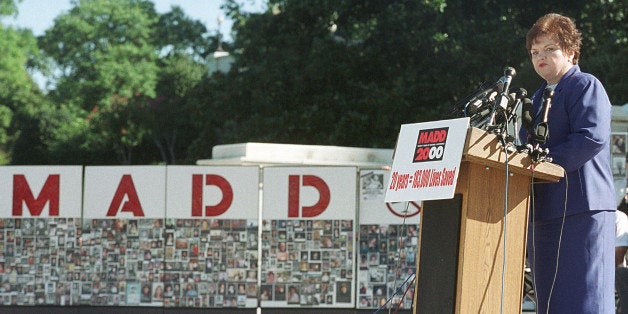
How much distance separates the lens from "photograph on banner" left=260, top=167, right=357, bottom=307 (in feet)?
36.2

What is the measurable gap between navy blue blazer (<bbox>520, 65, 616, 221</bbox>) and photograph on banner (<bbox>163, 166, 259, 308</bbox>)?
22.2 ft

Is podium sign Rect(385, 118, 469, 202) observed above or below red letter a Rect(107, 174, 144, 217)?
above

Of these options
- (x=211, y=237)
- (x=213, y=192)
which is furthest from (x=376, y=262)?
(x=213, y=192)

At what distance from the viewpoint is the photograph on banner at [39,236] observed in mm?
11289

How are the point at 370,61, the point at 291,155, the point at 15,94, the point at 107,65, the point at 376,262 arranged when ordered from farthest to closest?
the point at 107,65 → the point at 15,94 → the point at 370,61 → the point at 291,155 → the point at 376,262

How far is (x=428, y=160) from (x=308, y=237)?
22.9 feet

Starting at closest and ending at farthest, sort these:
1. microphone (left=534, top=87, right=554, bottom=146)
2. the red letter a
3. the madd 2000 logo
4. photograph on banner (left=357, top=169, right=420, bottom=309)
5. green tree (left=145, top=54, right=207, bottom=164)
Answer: the madd 2000 logo → microphone (left=534, top=87, right=554, bottom=146) → photograph on banner (left=357, top=169, right=420, bottom=309) → the red letter a → green tree (left=145, top=54, right=207, bottom=164)

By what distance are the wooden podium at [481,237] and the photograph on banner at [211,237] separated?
6.83 meters

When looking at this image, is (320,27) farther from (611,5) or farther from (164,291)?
(164,291)

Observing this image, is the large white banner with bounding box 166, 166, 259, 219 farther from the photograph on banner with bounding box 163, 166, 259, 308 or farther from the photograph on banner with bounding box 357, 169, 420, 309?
the photograph on banner with bounding box 357, 169, 420, 309

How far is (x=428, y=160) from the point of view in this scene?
13.7ft

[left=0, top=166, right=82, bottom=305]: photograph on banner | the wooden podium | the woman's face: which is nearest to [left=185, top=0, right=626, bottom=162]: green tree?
[left=0, top=166, right=82, bottom=305]: photograph on banner

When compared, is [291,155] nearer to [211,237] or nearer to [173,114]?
[211,237]

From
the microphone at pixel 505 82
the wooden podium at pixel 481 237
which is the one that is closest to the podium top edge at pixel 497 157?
the wooden podium at pixel 481 237
